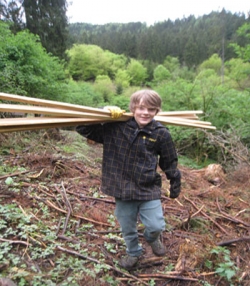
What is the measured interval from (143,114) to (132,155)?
1.19ft

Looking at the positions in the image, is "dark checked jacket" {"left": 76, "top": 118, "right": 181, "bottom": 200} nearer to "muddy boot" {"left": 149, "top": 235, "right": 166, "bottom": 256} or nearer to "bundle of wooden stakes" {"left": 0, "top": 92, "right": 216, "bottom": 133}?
"bundle of wooden stakes" {"left": 0, "top": 92, "right": 216, "bottom": 133}

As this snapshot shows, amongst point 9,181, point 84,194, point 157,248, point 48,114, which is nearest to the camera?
point 48,114

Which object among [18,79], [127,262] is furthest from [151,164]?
[18,79]

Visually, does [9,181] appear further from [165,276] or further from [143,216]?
[165,276]

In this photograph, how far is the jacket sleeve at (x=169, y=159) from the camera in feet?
7.03

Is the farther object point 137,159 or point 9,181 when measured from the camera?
point 9,181

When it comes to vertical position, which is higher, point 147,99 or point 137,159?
point 147,99

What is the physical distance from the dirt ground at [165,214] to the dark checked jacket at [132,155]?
0.86m

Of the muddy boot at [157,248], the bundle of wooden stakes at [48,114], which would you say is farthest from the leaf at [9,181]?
the muddy boot at [157,248]

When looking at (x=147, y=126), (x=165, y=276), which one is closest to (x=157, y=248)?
(x=165, y=276)

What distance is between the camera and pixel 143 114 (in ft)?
6.70

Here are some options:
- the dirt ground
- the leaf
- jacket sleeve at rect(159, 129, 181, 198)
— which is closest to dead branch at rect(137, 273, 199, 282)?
the dirt ground

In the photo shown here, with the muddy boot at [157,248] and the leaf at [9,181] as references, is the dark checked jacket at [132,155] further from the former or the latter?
the leaf at [9,181]

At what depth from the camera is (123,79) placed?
41031 millimetres
